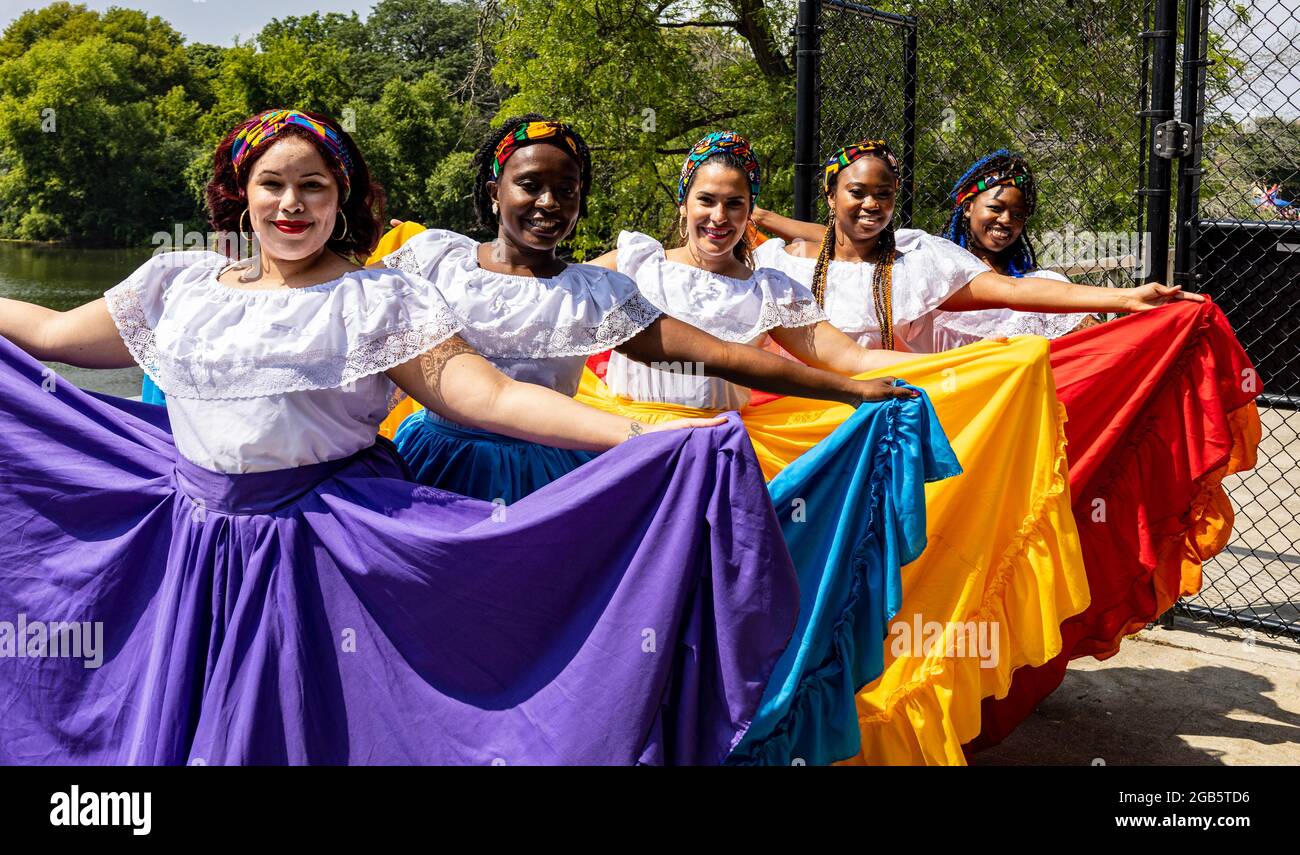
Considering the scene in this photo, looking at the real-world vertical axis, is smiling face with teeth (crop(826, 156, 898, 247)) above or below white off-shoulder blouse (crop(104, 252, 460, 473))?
above

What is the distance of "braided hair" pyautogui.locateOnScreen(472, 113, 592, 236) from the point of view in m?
3.23

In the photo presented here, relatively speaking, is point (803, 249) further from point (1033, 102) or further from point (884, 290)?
point (1033, 102)

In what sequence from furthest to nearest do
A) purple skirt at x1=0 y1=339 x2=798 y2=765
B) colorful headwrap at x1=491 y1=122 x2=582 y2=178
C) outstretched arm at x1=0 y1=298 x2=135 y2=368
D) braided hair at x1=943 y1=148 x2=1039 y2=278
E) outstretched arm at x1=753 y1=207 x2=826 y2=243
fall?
outstretched arm at x1=753 y1=207 x2=826 y2=243 → braided hair at x1=943 y1=148 x2=1039 y2=278 → colorful headwrap at x1=491 y1=122 x2=582 y2=178 → outstretched arm at x1=0 y1=298 x2=135 y2=368 → purple skirt at x1=0 y1=339 x2=798 y2=765

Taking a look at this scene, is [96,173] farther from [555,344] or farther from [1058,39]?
[555,344]

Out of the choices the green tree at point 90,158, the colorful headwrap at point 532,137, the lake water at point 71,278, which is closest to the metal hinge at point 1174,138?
the colorful headwrap at point 532,137

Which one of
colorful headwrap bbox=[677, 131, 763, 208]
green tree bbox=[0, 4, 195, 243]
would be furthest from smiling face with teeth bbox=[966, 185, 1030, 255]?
green tree bbox=[0, 4, 195, 243]

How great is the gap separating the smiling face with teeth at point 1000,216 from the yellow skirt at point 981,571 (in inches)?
46.2

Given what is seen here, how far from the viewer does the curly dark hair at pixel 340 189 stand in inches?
106

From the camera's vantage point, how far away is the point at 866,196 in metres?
4.29

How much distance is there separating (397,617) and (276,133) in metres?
1.11

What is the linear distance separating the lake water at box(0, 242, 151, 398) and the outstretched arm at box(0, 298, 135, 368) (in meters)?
7.46

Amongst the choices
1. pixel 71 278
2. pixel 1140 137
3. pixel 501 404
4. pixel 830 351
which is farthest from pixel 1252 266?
pixel 71 278

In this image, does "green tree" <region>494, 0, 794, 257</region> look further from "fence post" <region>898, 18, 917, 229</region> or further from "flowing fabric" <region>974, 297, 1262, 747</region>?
"flowing fabric" <region>974, 297, 1262, 747</region>

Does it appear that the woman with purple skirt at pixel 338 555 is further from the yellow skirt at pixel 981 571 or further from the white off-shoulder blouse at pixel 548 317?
the yellow skirt at pixel 981 571
